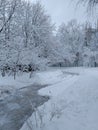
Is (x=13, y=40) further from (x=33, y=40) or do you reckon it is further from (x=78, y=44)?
(x=78, y=44)

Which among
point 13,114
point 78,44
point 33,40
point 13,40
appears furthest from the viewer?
point 78,44

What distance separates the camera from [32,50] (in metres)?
23.8

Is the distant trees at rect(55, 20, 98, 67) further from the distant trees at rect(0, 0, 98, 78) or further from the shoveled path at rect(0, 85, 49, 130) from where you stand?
the shoveled path at rect(0, 85, 49, 130)

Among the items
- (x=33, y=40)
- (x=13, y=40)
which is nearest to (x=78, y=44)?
(x=33, y=40)

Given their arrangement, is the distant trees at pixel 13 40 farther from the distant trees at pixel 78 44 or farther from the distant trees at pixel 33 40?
the distant trees at pixel 78 44

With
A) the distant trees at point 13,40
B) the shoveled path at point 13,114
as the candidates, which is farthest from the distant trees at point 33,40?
the shoveled path at point 13,114

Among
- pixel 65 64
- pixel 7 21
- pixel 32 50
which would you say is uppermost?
pixel 7 21

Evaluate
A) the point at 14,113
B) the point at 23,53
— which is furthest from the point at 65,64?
the point at 14,113

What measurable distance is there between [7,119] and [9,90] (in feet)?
24.1

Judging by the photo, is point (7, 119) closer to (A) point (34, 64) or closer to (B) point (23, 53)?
(B) point (23, 53)

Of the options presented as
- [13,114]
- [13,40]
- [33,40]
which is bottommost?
[13,114]

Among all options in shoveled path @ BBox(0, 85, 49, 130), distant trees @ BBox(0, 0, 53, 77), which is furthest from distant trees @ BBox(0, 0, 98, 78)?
shoveled path @ BBox(0, 85, 49, 130)

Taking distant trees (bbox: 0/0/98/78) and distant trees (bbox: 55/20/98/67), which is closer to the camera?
distant trees (bbox: 0/0/98/78)

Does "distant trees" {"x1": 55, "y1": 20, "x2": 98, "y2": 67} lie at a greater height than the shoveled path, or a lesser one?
greater
